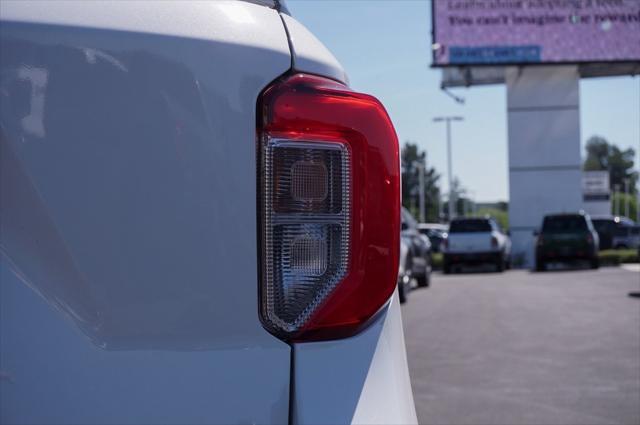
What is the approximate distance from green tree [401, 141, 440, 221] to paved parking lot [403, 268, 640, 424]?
6874 centimetres

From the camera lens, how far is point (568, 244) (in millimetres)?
24172

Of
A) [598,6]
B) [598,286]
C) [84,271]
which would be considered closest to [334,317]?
[84,271]

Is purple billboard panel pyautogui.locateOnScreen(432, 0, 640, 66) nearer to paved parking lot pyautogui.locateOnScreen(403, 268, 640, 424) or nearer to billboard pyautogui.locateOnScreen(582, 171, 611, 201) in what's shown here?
paved parking lot pyautogui.locateOnScreen(403, 268, 640, 424)

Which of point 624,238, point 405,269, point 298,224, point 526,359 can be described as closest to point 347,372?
point 298,224

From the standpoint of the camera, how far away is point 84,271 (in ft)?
4.50

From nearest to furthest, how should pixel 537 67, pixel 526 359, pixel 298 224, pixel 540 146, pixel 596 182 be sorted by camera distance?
pixel 298 224, pixel 526 359, pixel 537 67, pixel 540 146, pixel 596 182

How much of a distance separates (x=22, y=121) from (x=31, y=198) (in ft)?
0.41

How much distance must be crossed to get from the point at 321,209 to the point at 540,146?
32.2m

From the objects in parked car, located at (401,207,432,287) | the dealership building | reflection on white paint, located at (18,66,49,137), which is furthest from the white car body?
reflection on white paint, located at (18,66,49,137)

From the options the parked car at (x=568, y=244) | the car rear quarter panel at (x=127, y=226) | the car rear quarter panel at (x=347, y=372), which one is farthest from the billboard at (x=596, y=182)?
the car rear quarter panel at (x=127, y=226)

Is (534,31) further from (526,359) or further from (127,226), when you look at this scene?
(127,226)

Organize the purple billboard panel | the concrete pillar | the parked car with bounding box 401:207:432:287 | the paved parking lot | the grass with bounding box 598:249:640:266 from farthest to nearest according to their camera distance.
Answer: the concrete pillar, the purple billboard panel, the grass with bounding box 598:249:640:266, the parked car with bounding box 401:207:432:287, the paved parking lot

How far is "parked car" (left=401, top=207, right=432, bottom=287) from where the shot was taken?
1390cm

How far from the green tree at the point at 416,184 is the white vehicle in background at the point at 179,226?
78733 mm
